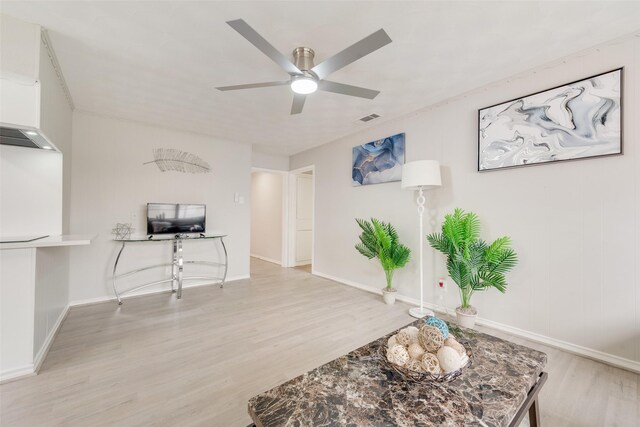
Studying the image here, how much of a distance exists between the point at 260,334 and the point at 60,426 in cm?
138

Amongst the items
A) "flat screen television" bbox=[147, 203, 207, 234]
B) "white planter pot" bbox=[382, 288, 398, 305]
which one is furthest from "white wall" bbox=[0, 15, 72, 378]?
"white planter pot" bbox=[382, 288, 398, 305]

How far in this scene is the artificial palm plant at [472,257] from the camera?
241cm

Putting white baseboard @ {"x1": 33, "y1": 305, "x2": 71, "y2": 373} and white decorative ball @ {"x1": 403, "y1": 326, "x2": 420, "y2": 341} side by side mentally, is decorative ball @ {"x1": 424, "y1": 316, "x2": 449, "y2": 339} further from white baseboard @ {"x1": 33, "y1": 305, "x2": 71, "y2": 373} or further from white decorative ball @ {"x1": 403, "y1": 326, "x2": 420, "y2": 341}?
white baseboard @ {"x1": 33, "y1": 305, "x2": 71, "y2": 373}

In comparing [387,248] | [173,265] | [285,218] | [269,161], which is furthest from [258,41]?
[285,218]

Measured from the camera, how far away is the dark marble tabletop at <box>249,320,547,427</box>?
2.90ft

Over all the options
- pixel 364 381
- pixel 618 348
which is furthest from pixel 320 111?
pixel 618 348

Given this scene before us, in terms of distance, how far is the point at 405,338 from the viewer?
1.23 metres

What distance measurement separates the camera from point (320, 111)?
329cm

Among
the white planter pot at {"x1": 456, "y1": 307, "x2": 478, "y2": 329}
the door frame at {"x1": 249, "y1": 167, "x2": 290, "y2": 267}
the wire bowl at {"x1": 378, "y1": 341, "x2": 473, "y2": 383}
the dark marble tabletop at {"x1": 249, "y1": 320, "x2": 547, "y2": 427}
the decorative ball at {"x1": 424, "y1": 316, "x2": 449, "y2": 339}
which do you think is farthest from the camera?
the door frame at {"x1": 249, "y1": 167, "x2": 290, "y2": 267}

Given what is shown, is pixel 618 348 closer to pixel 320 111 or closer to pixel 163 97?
pixel 320 111

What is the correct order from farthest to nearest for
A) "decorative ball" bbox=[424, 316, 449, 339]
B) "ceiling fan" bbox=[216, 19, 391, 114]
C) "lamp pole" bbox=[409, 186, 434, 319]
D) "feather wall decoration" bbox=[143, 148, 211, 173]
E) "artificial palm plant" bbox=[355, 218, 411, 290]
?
"feather wall decoration" bbox=[143, 148, 211, 173] → "artificial palm plant" bbox=[355, 218, 411, 290] → "lamp pole" bbox=[409, 186, 434, 319] → "ceiling fan" bbox=[216, 19, 391, 114] → "decorative ball" bbox=[424, 316, 449, 339]

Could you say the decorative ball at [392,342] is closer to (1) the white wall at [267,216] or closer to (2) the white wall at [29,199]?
(2) the white wall at [29,199]

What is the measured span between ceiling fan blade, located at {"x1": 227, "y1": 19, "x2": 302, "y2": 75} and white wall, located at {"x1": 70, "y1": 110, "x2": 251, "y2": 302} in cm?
292

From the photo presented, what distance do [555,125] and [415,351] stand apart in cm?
246
